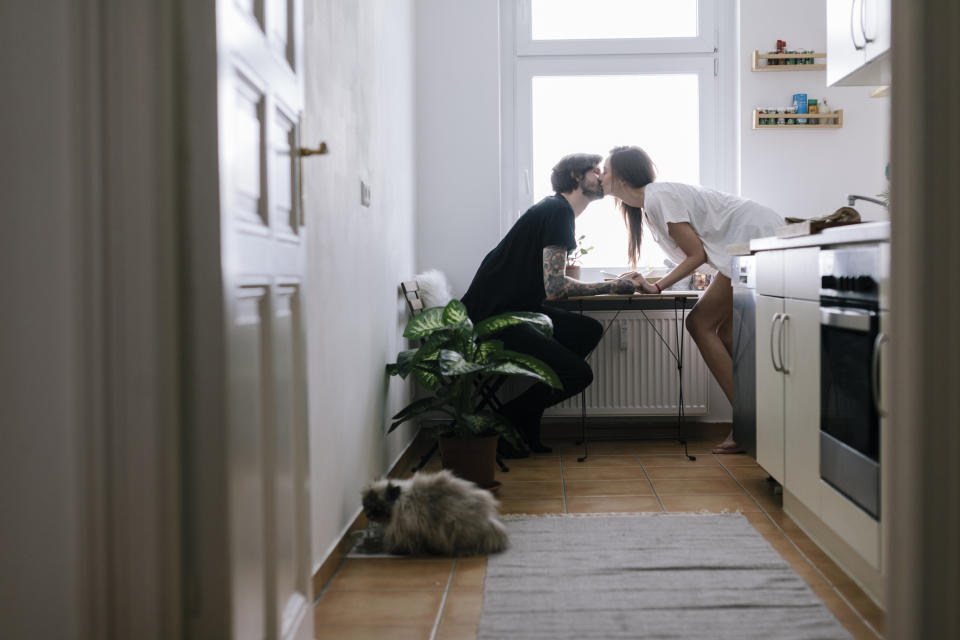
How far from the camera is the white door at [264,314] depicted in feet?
3.76

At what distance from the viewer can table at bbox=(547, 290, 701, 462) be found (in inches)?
146

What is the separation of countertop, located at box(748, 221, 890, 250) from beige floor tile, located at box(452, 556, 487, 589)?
3.97 feet

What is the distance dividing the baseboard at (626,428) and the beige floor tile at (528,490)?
97 cm

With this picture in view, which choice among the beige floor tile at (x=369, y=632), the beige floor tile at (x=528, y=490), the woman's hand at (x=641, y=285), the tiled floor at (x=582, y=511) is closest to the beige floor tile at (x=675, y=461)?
the tiled floor at (x=582, y=511)

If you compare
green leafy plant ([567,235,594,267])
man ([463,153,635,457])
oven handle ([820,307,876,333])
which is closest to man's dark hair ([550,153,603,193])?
man ([463,153,635,457])

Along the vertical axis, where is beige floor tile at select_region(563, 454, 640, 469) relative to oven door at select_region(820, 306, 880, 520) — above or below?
below

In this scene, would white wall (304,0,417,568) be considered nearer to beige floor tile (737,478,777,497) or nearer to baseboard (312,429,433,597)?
baseboard (312,429,433,597)

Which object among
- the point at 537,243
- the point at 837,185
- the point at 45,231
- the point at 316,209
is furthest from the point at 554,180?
the point at 45,231

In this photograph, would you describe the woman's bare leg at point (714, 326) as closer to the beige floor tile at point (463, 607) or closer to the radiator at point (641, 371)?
the radiator at point (641, 371)

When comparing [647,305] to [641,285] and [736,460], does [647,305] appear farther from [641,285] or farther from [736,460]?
[736,460]

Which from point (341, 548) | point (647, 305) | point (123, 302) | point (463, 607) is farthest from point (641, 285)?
point (123, 302)

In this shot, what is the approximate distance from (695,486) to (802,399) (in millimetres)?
885

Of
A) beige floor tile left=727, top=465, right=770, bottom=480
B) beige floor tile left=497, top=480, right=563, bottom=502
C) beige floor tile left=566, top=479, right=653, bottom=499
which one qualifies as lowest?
beige floor tile left=497, top=480, right=563, bottom=502

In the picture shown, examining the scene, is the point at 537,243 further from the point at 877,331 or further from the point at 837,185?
the point at 877,331
